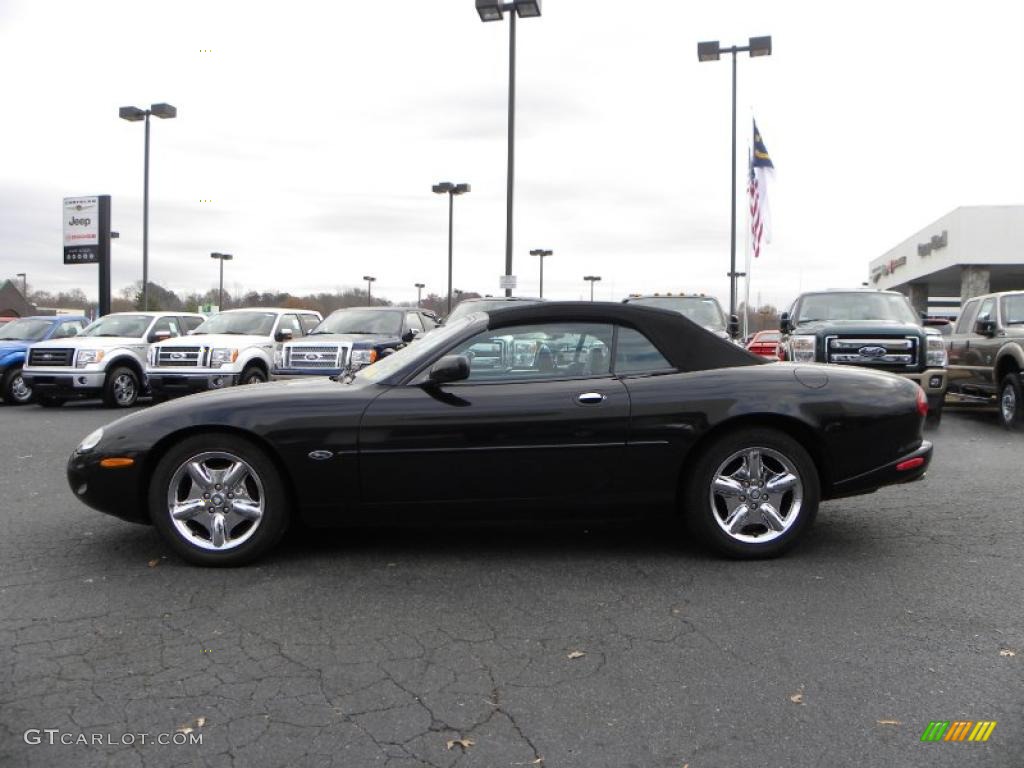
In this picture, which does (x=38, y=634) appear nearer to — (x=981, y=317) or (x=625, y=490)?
(x=625, y=490)

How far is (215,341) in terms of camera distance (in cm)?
1434

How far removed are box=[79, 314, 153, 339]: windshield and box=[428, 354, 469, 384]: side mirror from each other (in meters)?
13.0

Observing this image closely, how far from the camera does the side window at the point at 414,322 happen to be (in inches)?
586

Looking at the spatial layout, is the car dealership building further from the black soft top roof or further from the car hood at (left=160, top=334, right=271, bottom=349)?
the black soft top roof

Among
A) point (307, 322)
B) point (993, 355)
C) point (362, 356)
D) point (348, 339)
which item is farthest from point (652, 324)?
point (307, 322)

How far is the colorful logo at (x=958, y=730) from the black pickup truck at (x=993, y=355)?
9.17m

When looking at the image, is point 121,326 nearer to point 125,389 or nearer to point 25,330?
point 125,389

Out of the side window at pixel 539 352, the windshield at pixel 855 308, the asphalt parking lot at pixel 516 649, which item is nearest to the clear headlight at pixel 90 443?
the asphalt parking lot at pixel 516 649

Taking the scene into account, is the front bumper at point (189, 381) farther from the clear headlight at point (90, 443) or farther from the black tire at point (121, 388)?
the clear headlight at point (90, 443)

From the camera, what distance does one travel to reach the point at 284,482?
15.6 ft

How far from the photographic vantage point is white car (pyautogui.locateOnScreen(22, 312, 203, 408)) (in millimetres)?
14688

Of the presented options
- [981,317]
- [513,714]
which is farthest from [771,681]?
[981,317]

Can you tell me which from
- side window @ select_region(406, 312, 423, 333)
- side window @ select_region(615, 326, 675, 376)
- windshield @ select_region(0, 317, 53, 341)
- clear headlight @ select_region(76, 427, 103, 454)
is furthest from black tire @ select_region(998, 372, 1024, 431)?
windshield @ select_region(0, 317, 53, 341)

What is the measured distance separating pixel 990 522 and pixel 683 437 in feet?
8.17
